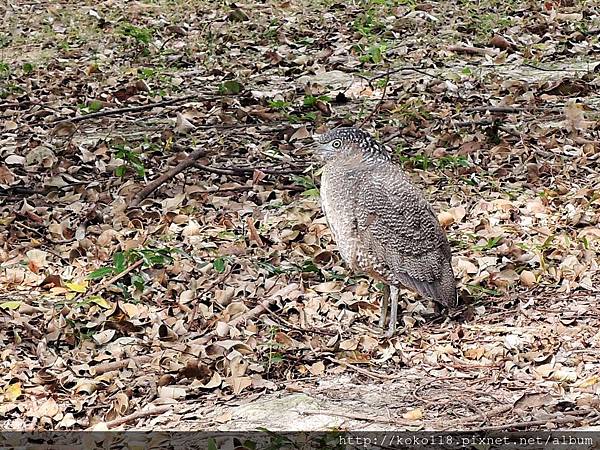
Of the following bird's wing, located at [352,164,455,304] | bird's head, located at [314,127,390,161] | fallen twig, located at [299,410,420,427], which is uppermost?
bird's head, located at [314,127,390,161]

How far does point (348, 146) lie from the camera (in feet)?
19.1

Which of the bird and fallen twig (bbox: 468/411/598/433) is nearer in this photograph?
fallen twig (bbox: 468/411/598/433)

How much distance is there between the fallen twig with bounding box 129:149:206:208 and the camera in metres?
7.45

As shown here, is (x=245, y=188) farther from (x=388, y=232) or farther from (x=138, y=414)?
(x=138, y=414)

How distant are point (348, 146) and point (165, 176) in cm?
226

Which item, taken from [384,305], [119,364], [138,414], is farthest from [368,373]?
[119,364]

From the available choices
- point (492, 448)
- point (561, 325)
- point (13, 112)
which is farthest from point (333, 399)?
point (13, 112)

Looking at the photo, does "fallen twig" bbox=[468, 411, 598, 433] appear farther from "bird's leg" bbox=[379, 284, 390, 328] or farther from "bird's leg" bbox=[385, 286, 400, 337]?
"bird's leg" bbox=[379, 284, 390, 328]

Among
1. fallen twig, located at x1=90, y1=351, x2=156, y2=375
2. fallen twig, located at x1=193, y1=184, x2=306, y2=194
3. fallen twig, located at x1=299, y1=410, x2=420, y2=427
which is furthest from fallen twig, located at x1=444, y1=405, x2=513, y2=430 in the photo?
fallen twig, located at x1=193, y1=184, x2=306, y2=194

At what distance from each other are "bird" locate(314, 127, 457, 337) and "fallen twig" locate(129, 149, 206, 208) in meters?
2.10

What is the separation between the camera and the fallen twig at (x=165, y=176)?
7449mm

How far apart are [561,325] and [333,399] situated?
1.34 metres

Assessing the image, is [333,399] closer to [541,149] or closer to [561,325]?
[561,325]

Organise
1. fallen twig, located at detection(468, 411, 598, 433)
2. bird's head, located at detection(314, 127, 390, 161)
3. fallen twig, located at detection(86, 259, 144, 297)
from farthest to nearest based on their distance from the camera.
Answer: fallen twig, located at detection(86, 259, 144, 297) → bird's head, located at detection(314, 127, 390, 161) → fallen twig, located at detection(468, 411, 598, 433)
